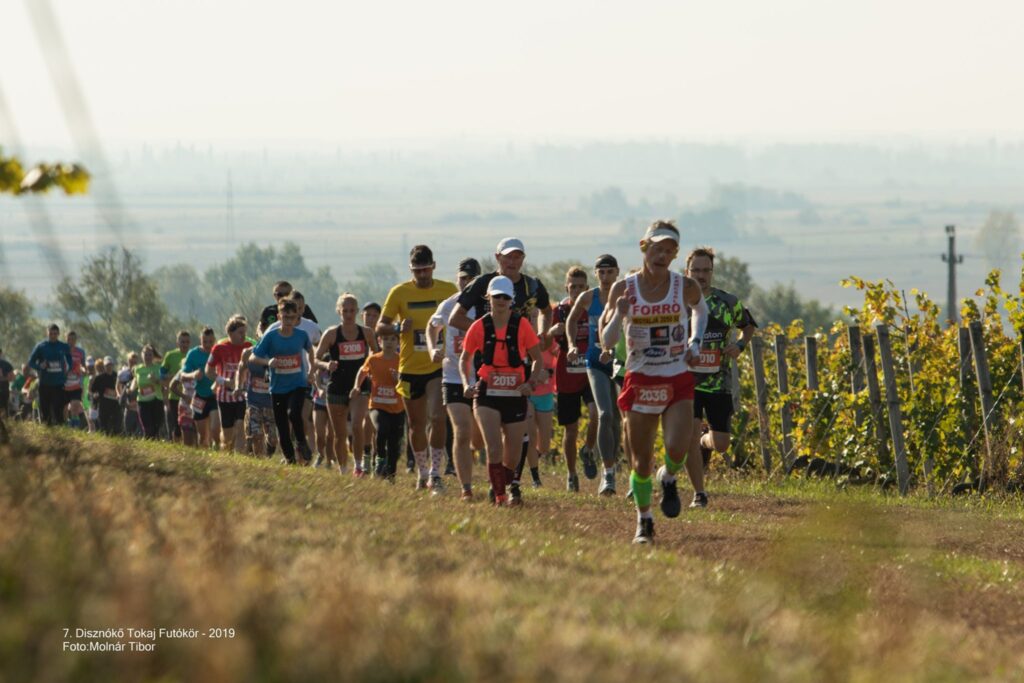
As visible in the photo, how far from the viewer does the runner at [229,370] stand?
2111 cm

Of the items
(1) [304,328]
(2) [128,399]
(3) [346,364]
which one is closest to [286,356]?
(1) [304,328]

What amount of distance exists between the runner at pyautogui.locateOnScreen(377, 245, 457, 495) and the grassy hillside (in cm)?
413

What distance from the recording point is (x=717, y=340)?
1427cm

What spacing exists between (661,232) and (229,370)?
1090 centimetres

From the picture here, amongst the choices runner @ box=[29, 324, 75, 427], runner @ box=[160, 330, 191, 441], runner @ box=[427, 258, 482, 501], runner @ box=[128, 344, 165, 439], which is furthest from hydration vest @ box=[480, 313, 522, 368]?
runner @ box=[128, 344, 165, 439]

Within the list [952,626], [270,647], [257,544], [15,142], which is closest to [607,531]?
[952,626]

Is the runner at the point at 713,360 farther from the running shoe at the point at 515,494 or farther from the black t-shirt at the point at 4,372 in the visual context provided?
the black t-shirt at the point at 4,372

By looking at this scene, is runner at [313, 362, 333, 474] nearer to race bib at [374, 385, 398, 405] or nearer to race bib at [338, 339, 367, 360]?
race bib at [338, 339, 367, 360]

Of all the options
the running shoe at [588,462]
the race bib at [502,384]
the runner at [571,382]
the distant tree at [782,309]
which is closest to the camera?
the race bib at [502,384]

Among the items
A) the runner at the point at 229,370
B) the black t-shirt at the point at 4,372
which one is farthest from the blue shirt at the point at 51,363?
the runner at the point at 229,370

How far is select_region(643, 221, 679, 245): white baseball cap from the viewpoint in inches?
443

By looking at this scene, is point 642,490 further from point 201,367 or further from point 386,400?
point 201,367

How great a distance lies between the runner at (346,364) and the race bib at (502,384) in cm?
461

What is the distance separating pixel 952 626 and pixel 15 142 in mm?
5088
